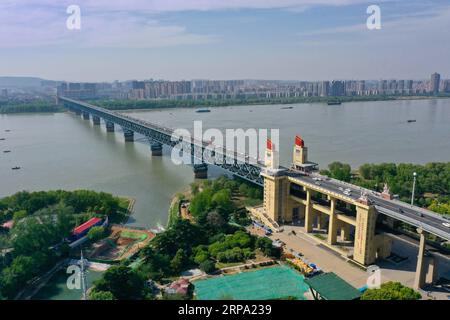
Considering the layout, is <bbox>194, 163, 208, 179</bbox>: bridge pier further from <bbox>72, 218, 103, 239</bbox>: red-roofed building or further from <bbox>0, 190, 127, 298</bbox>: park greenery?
<bbox>72, 218, 103, 239</bbox>: red-roofed building

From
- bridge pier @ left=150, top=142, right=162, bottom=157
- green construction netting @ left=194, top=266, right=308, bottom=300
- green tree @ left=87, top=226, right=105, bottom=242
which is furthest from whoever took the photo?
bridge pier @ left=150, top=142, right=162, bottom=157

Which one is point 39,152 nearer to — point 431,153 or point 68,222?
point 68,222

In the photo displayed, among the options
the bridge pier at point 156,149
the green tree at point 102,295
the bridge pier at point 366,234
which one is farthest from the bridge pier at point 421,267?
the bridge pier at point 156,149

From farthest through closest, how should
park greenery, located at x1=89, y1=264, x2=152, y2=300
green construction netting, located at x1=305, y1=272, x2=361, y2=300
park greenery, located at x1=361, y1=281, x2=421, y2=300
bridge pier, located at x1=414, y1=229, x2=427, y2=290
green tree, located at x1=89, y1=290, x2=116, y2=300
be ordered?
bridge pier, located at x1=414, y1=229, x2=427, y2=290
park greenery, located at x1=89, y1=264, x2=152, y2=300
green tree, located at x1=89, y1=290, x2=116, y2=300
green construction netting, located at x1=305, y1=272, x2=361, y2=300
park greenery, located at x1=361, y1=281, x2=421, y2=300

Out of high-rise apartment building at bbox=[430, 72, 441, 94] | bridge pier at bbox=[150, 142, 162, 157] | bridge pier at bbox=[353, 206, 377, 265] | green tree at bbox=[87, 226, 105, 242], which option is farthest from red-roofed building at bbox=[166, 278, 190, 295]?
high-rise apartment building at bbox=[430, 72, 441, 94]

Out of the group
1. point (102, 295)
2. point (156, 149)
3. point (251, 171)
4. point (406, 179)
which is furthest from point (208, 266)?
point (156, 149)

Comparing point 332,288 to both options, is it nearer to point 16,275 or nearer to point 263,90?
point 16,275
